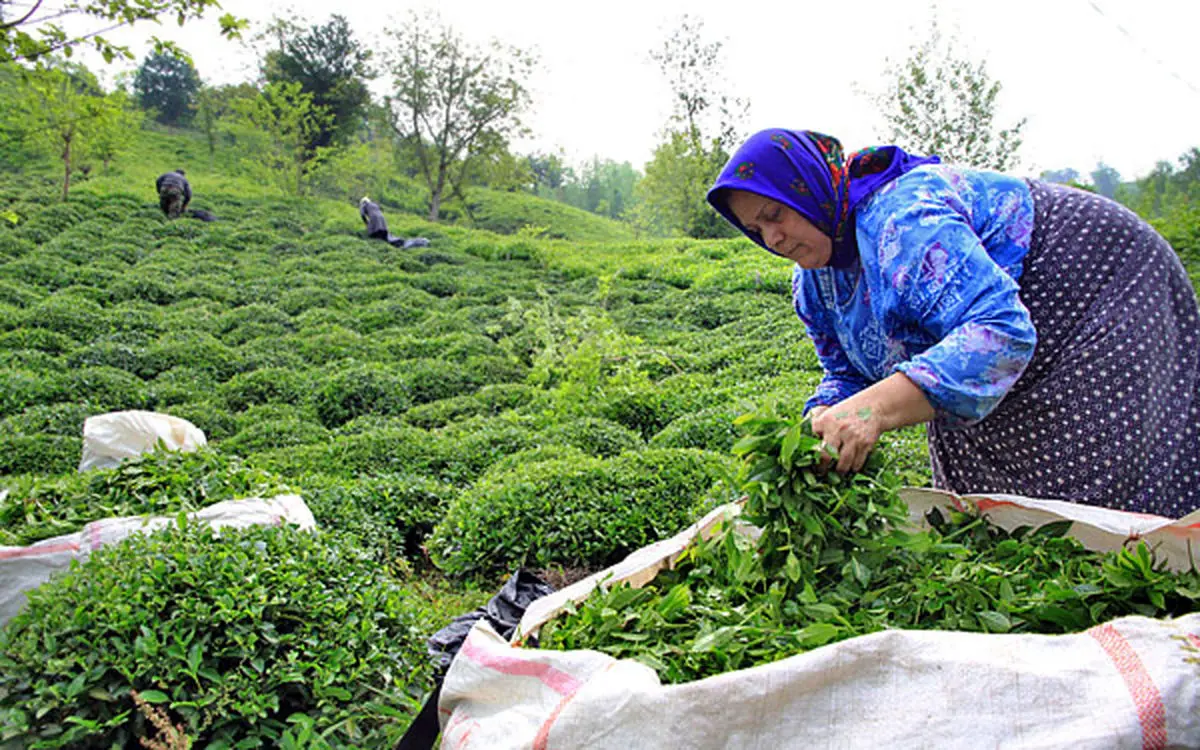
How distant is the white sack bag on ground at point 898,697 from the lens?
114 cm

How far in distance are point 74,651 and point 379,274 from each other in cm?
1131

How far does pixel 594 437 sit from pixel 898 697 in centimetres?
386

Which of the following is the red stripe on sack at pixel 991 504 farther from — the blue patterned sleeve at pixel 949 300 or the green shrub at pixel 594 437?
the green shrub at pixel 594 437

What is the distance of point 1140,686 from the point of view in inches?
45.2

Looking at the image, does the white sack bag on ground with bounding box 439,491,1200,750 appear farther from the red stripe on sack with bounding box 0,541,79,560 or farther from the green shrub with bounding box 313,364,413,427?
the green shrub with bounding box 313,364,413,427

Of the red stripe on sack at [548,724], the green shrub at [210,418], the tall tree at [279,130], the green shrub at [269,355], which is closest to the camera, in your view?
the red stripe on sack at [548,724]

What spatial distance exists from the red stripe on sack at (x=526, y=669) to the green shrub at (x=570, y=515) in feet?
6.48

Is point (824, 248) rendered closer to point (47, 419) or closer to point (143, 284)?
point (47, 419)

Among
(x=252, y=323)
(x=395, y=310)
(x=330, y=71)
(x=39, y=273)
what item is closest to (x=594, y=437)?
(x=252, y=323)

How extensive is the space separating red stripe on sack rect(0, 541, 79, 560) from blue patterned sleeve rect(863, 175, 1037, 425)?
2.15 m

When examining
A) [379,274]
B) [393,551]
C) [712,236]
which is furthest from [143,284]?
[712,236]

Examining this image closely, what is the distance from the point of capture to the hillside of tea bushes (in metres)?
1.91

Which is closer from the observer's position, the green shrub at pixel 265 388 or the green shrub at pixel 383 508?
the green shrub at pixel 383 508

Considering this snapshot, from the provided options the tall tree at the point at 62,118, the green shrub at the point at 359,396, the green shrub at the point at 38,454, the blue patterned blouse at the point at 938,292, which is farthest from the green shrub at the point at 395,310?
the blue patterned blouse at the point at 938,292
